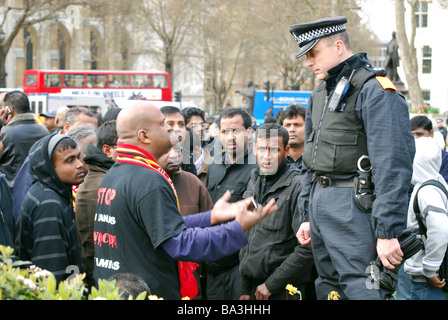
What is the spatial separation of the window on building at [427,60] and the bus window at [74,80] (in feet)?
103

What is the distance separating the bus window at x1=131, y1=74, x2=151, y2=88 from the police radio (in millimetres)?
36517

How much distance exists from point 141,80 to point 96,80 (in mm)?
3148

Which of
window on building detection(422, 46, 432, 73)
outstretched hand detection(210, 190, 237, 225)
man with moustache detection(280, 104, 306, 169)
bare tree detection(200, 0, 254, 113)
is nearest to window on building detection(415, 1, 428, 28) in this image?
window on building detection(422, 46, 432, 73)

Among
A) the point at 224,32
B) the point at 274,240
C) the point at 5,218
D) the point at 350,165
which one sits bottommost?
the point at 274,240

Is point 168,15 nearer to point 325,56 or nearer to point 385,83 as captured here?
point 325,56

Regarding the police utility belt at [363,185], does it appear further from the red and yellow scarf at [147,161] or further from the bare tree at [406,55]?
the bare tree at [406,55]

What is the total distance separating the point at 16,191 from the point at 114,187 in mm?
2697

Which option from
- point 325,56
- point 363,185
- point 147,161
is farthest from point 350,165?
point 147,161

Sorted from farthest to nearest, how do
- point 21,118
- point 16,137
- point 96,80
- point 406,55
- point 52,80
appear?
point 96,80 < point 52,80 < point 406,55 < point 21,118 < point 16,137

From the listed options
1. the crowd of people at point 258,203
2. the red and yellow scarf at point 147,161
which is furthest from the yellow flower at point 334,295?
the red and yellow scarf at point 147,161

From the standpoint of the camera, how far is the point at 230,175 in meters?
5.46

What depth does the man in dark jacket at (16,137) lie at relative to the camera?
706cm

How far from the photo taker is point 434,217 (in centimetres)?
A: 485
